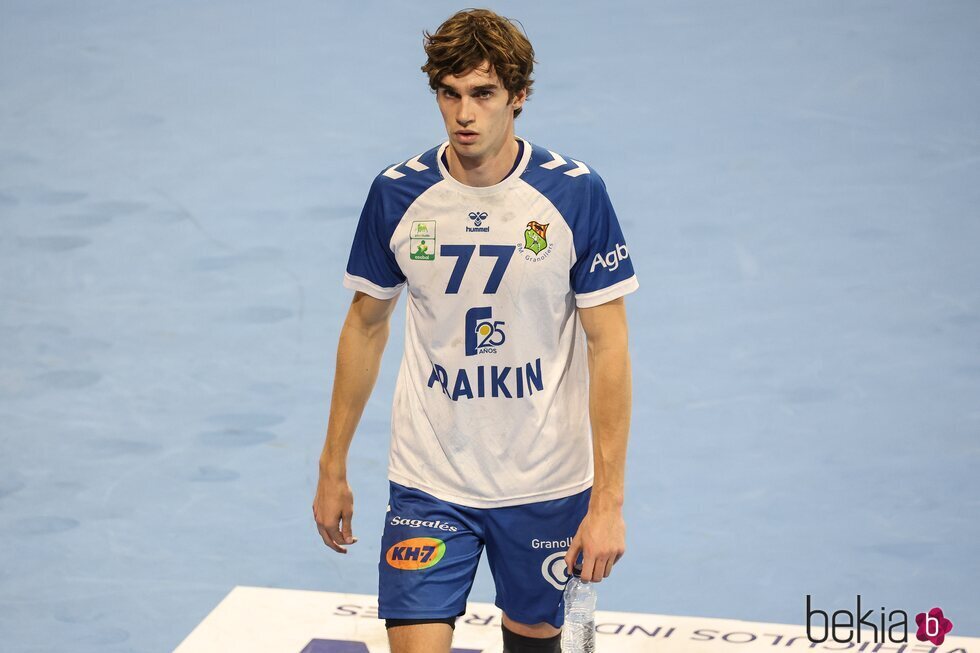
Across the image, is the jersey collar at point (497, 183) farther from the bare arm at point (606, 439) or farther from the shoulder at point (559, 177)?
the bare arm at point (606, 439)

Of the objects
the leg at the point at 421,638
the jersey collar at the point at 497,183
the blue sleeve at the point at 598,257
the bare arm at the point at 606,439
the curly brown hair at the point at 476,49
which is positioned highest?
the curly brown hair at the point at 476,49

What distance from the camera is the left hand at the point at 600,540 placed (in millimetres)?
3873

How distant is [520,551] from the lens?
414cm

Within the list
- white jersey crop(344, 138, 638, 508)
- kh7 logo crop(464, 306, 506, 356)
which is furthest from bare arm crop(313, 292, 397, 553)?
kh7 logo crop(464, 306, 506, 356)

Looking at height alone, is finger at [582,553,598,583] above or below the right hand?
below

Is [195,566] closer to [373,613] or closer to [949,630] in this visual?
[373,613]

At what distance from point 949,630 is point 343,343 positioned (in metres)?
2.60

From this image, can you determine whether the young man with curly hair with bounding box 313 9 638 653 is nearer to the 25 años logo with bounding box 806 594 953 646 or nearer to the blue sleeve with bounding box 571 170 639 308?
the blue sleeve with bounding box 571 170 639 308

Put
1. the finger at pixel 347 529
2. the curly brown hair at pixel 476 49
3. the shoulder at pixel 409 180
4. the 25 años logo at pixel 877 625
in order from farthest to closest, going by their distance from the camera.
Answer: the 25 años logo at pixel 877 625 < the finger at pixel 347 529 < the shoulder at pixel 409 180 < the curly brown hair at pixel 476 49

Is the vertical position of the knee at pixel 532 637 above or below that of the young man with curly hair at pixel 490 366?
below

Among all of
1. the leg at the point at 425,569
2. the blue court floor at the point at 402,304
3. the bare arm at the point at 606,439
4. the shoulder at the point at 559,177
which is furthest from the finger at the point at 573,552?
the blue court floor at the point at 402,304

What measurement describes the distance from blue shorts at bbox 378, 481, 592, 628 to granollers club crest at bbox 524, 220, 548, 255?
2.42 ft

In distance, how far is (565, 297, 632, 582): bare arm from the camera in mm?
3883

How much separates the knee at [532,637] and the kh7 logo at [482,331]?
0.88 meters
